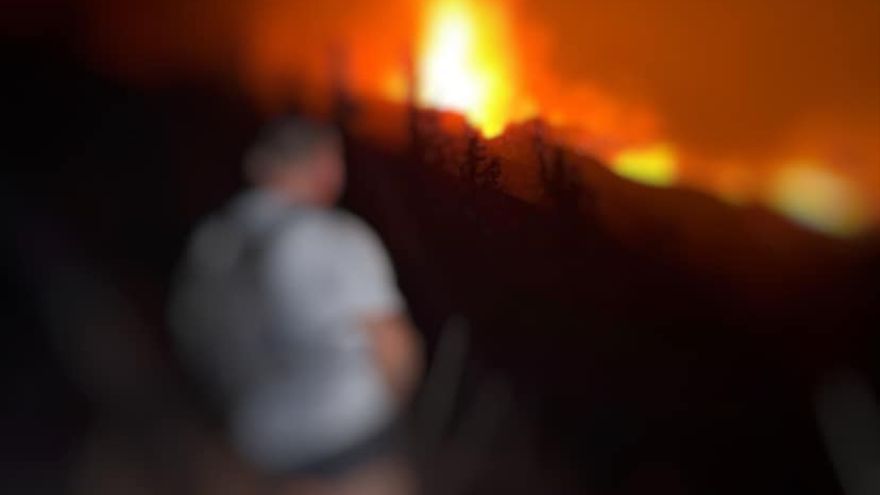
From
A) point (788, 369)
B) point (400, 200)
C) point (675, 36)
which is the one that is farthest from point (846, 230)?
point (400, 200)

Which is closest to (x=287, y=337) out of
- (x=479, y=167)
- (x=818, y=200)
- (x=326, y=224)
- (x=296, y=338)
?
(x=296, y=338)

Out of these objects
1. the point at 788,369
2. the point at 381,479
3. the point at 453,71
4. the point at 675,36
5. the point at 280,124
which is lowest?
the point at 381,479

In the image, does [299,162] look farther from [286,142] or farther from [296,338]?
[296,338]

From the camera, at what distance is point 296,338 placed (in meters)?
1.34

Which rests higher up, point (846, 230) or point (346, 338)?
point (846, 230)

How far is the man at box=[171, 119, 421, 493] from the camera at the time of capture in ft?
4.37

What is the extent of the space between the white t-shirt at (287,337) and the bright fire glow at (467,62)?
0.22 m

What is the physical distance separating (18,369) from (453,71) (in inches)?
22.3

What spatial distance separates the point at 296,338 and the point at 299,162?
191mm

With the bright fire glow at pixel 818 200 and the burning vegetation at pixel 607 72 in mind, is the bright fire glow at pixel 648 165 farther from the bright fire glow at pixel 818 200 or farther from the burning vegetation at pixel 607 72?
the bright fire glow at pixel 818 200

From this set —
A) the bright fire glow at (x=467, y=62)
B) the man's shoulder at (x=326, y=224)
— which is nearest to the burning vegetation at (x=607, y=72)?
the bright fire glow at (x=467, y=62)

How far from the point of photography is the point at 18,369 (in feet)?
4.28

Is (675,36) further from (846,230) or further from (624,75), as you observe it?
(846,230)

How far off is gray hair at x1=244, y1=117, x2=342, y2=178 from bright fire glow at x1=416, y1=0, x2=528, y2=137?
0.12 metres
